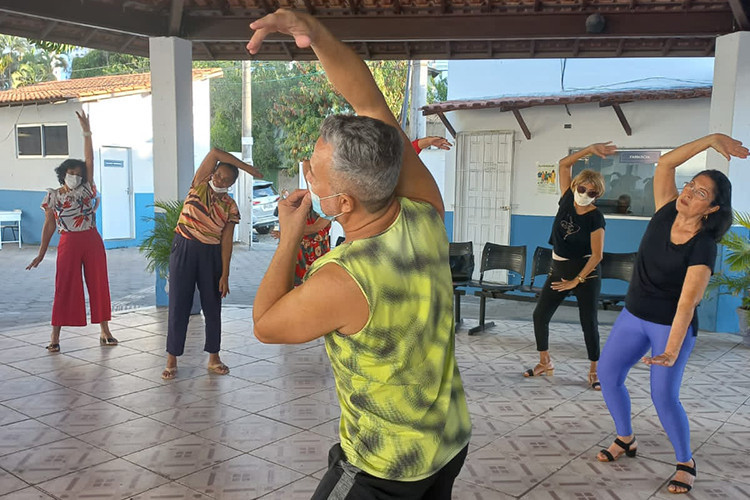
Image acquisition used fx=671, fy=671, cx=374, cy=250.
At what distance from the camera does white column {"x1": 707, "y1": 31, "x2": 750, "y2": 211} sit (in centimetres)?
741

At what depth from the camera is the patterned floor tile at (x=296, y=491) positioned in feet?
11.9

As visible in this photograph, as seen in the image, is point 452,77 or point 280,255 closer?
point 280,255

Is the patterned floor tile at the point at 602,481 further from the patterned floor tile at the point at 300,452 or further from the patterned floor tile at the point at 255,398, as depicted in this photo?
the patterned floor tile at the point at 255,398

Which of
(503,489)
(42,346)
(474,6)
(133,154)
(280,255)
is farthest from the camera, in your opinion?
(133,154)

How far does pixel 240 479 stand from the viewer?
386 centimetres

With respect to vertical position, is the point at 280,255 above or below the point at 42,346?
above

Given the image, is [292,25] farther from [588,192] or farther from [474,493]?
[588,192]

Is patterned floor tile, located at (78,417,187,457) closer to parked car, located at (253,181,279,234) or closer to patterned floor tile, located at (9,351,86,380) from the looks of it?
patterned floor tile, located at (9,351,86,380)

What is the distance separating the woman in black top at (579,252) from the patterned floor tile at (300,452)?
7.92 ft

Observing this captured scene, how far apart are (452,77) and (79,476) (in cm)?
937

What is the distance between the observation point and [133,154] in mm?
17422

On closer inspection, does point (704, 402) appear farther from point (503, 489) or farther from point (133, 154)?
point (133, 154)

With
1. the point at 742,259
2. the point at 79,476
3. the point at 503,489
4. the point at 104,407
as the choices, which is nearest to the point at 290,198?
the point at 503,489

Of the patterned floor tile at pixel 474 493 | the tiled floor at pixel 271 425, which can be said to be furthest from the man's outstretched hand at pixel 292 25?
the patterned floor tile at pixel 474 493
